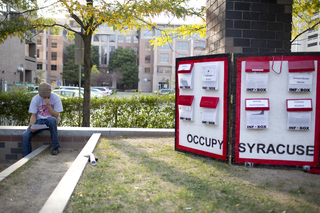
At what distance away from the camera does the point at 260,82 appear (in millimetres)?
3967

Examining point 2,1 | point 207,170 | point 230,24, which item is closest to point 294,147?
point 207,170

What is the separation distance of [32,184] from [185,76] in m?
2.93

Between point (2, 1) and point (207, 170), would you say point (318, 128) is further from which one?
point (2, 1)

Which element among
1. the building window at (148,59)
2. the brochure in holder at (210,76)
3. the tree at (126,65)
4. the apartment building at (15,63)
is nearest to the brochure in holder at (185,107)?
the brochure in holder at (210,76)

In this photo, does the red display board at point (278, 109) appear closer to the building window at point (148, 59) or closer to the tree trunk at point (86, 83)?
the tree trunk at point (86, 83)

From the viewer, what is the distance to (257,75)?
398cm

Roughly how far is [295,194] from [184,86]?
8.10 ft

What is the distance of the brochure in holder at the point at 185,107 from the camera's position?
461 centimetres

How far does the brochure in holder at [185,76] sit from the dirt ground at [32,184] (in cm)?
249

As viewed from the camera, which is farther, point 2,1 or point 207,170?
point 2,1

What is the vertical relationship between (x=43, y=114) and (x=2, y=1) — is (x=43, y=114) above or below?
below

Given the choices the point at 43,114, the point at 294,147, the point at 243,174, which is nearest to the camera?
the point at 243,174

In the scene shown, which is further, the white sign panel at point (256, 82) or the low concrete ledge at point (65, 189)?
the white sign panel at point (256, 82)

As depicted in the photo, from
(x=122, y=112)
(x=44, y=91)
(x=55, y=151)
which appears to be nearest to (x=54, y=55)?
(x=122, y=112)
